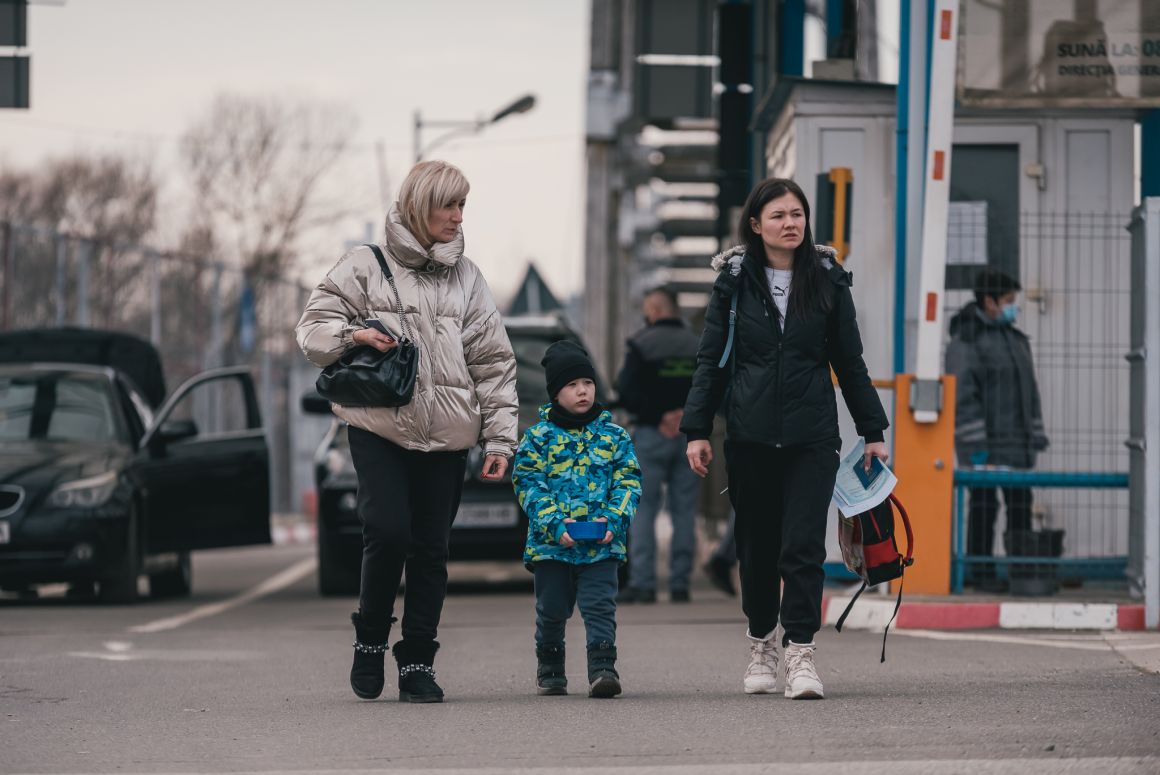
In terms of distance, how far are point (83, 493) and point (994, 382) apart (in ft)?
18.6

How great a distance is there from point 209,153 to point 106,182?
256 centimetres

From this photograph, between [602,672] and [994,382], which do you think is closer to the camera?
[602,672]

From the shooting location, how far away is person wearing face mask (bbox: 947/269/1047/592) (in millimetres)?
10648

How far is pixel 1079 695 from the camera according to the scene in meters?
6.85

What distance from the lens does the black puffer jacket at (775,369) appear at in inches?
272

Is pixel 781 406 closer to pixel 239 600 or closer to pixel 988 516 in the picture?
pixel 988 516

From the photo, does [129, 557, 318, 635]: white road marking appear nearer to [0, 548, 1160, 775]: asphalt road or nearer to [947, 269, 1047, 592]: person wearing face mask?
[0, 548, 1160, 775]: asphalt road

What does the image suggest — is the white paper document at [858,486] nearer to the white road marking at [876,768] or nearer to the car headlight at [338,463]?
the white road marking at [876,768]

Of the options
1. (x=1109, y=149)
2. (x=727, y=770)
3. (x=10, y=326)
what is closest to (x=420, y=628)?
(x=727, y=770)

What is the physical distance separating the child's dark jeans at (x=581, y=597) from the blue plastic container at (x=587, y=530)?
133 millimetres

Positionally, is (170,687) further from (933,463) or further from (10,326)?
(10,326)

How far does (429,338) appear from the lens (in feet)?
22.9

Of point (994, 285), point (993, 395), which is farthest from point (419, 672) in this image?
point (994, 285)

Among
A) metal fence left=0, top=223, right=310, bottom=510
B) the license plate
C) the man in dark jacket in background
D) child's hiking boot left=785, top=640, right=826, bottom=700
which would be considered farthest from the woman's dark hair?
metal fence left=0, top=223, right=310, bottom=510
